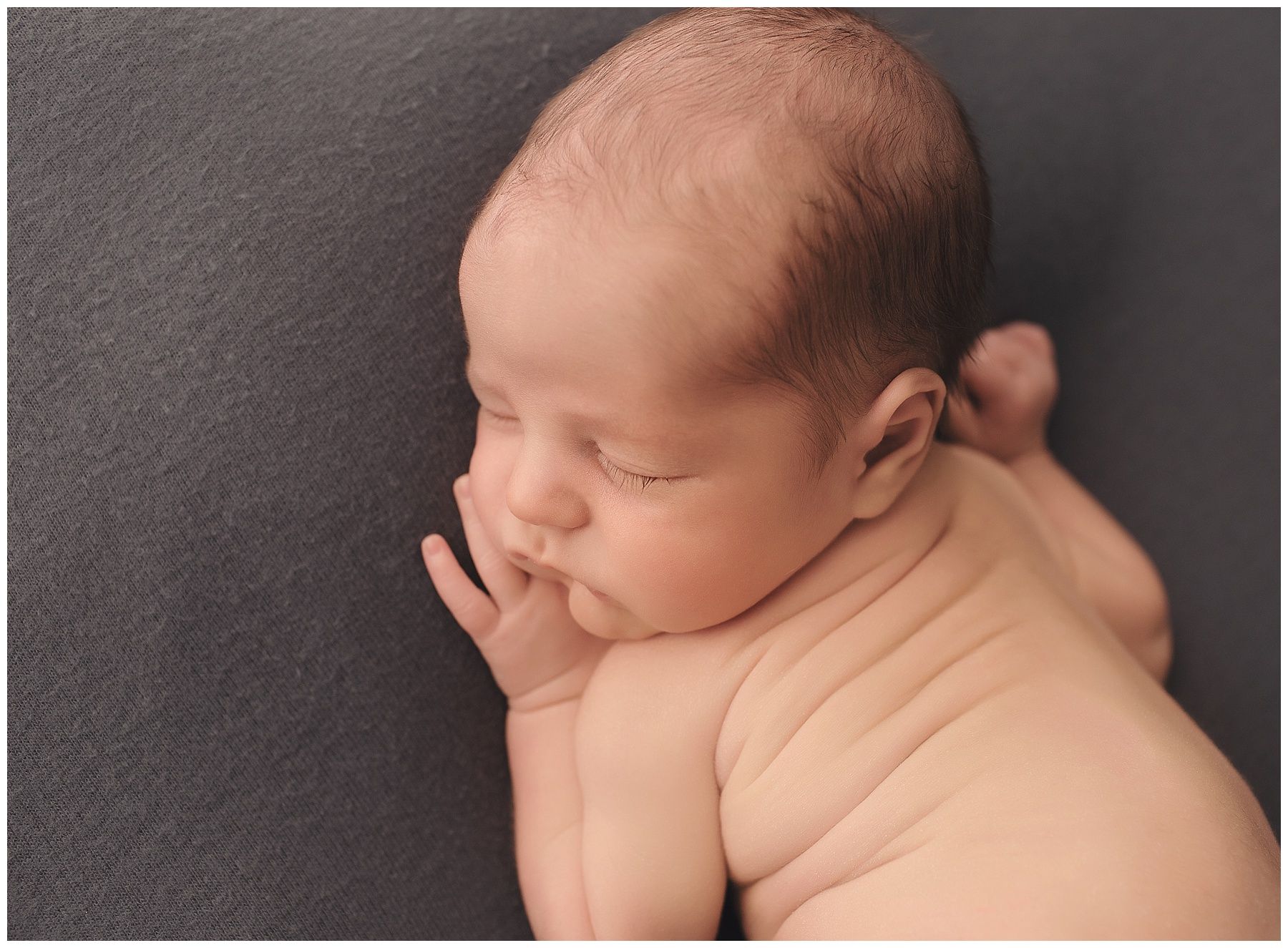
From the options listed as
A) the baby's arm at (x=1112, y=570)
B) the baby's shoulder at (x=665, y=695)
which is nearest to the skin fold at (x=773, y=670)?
the baby's shoulder at (x=665, y=695)

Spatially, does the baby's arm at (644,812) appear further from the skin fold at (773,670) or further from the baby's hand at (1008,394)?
the baby's hand at (1008,394)

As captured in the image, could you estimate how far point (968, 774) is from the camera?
3.15ft

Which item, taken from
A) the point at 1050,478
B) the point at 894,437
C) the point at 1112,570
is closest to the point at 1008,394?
the point at 1050,478

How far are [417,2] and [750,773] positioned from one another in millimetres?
876

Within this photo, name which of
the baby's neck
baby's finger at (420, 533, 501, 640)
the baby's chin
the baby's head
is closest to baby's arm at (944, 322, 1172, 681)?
the baby's neck

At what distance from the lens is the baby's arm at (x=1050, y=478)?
132cm

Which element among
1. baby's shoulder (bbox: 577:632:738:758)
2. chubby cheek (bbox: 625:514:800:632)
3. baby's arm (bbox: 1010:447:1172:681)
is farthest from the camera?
baby's arm (bbox: 1010:447:1172:681)

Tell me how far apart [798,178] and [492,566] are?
1.66 ft

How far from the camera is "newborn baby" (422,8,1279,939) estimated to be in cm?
85

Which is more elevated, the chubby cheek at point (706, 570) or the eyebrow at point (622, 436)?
the eyebrow at point (622, 436)

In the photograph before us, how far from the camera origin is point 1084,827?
896mm

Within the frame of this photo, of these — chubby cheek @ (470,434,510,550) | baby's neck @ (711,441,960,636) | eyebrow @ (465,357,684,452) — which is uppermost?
eyebrow @ (465,357,684,452)

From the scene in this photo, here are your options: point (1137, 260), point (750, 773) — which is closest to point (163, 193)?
point (750, 773)

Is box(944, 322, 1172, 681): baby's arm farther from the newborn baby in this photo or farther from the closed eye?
the closed eye
